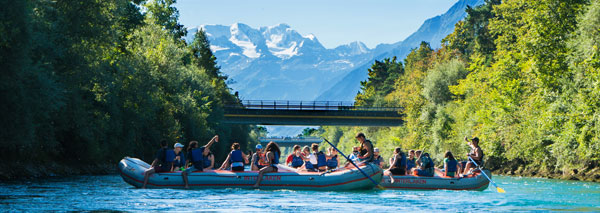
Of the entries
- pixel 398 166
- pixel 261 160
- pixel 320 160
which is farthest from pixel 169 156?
pixel 398 166

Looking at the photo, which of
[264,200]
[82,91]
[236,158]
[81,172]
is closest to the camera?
[264,200]

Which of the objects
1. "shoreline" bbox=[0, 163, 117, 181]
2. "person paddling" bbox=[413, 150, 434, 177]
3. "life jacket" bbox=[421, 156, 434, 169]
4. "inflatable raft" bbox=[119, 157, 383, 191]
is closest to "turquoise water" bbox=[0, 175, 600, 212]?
"inflatable raft" bbox=[119, 157, 383, 191]

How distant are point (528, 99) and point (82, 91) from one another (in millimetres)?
27558

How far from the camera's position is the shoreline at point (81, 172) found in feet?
96.6

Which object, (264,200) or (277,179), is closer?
(264,200)

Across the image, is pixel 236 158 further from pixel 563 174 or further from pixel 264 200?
pixel 563 174

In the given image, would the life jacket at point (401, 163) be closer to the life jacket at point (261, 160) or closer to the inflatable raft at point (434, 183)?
the inflatable raft at point (434, 183)

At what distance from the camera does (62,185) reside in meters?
→ 26.2

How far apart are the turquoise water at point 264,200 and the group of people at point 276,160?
1173 millimetres

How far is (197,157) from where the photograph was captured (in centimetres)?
2533

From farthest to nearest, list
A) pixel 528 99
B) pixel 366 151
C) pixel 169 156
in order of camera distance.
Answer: pixel 528 99, pixel 169 156, pixel 366 151

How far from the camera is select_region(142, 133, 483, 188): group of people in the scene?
24.9 m

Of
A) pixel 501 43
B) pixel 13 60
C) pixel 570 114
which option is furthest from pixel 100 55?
pixel 501 43

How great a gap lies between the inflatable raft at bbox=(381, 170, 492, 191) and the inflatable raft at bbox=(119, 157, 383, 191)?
67.0 inches
